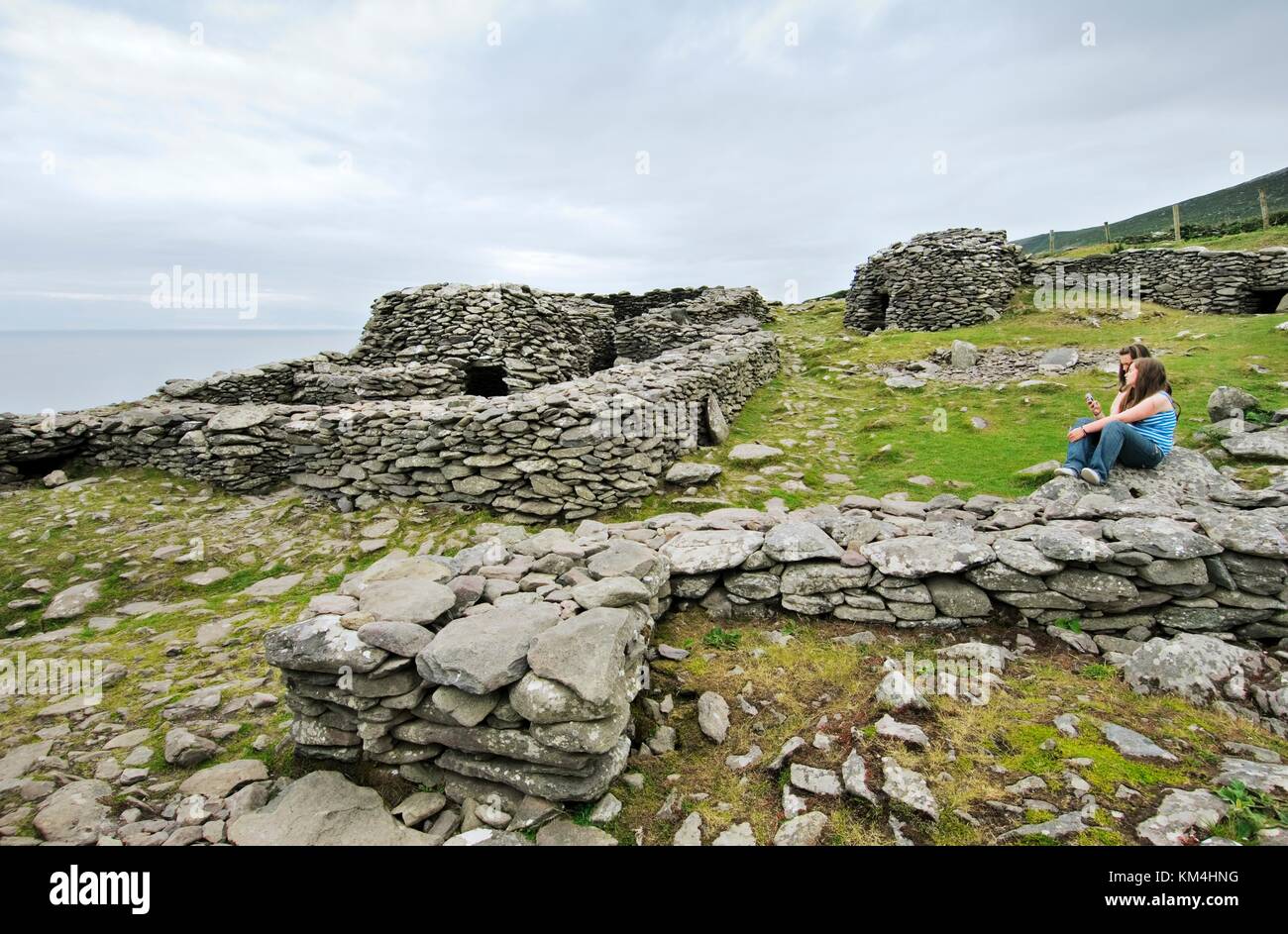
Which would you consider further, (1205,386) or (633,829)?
(1205,386)

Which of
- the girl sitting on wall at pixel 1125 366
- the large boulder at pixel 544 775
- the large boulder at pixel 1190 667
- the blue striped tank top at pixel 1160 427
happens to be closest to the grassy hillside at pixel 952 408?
the girl sitting on wall at pixel 1125 366

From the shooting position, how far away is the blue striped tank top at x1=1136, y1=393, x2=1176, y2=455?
6.71 meters

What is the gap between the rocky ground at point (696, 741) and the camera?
3.01m

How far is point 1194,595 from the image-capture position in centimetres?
454

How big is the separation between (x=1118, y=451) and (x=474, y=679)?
7960mm

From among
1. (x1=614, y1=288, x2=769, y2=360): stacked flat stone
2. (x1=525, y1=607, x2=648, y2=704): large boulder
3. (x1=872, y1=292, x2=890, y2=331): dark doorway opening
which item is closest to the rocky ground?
(x1=525, y1=607, x2=648, y2=704): large boulder

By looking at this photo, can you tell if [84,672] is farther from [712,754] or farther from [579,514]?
[712,754]

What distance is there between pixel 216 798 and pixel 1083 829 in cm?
523

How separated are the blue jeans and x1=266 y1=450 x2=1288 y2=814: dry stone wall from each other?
0.35m

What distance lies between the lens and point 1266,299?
17.3 metres

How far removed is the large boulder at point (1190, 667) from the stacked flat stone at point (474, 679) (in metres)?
3.70

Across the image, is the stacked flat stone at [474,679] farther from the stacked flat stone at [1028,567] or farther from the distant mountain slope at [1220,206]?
the distant mountain slope at [1220,206]

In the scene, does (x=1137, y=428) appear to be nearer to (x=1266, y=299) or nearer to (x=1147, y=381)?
(x=1147, y=381)

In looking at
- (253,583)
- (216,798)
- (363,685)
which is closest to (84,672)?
(253,583)
